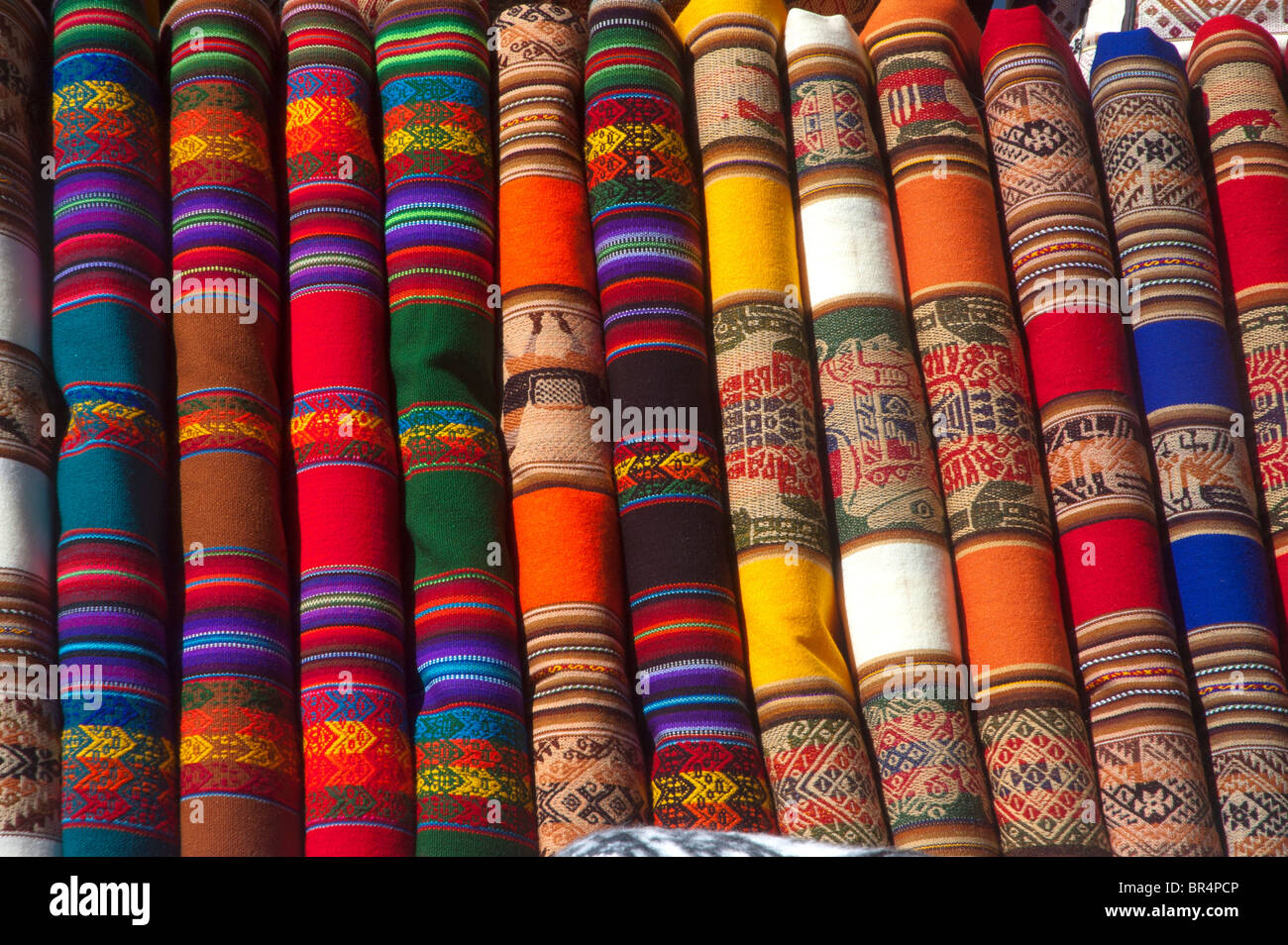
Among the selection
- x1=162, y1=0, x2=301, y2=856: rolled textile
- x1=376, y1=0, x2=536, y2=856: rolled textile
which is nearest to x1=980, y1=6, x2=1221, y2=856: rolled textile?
x1=376, y1=0, x2=536, y2=856: rolled textile

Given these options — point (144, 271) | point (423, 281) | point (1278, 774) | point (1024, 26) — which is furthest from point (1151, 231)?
point (144, 271)

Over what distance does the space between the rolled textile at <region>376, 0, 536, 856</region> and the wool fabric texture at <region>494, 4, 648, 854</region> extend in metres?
0.02

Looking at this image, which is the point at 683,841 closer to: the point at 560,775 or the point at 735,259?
the point at 560,775

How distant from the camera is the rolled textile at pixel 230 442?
3.54 ft

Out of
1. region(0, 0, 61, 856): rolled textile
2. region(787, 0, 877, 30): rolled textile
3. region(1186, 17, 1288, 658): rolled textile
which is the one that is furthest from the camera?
region(787, 0, 877, 30): rolled textile

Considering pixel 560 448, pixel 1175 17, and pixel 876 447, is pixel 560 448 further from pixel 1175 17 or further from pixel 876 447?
pixel 1175 17

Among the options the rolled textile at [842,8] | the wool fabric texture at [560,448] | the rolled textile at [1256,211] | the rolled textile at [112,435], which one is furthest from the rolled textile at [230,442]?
the rolled textile at [1256,211]

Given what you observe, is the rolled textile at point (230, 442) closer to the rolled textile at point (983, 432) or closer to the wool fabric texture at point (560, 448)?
the wool fabric texture at point (560, 448)

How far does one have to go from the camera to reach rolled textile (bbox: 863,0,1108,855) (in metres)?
1.14

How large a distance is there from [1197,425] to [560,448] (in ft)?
1.85

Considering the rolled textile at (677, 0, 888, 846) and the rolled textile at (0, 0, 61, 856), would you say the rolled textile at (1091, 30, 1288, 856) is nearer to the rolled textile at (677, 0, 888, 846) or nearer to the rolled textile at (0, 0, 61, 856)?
the rolled textile at (677, 0, 888, 846)

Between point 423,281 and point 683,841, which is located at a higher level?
point 423,281

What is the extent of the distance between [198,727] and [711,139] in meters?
0.71

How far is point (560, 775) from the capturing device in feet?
3.65
